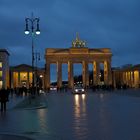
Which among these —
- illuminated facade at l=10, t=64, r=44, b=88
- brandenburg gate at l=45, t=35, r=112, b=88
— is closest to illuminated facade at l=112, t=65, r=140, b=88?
brandenburg gate at l=45, t=35, r=112, b=88

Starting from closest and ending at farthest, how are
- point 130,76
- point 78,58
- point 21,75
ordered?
point 78,58, point 21,75, point 130,76

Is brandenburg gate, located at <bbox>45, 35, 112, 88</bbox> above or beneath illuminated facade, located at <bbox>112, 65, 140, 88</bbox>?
above

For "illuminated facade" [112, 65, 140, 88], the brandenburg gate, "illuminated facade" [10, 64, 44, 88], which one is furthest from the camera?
"illuminated facade" [112, 65, 140, 88]

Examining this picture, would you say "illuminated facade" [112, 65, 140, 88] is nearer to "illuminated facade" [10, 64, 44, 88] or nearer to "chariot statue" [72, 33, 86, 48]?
"chariot statue" [72, 33, 86, 48]

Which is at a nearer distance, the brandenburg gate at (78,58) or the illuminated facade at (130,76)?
the brandenburg gate at (78,58)

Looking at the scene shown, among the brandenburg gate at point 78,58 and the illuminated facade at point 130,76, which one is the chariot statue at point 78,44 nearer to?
the brandenburg gate at point 78,58

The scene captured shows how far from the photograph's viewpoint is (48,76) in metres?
154

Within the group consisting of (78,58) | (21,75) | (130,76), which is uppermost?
(78,58)

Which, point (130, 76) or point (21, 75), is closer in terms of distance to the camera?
point (21, 75)

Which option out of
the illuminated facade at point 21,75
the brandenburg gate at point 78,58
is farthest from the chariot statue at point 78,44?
the illuminated facade at point 21,75

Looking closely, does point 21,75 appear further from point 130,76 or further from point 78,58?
point 130,76

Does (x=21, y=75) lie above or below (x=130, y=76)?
above

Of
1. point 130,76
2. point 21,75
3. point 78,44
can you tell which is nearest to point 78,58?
point 78,44

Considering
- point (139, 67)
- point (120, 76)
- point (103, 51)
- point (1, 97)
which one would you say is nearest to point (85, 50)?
point (103, 51)
